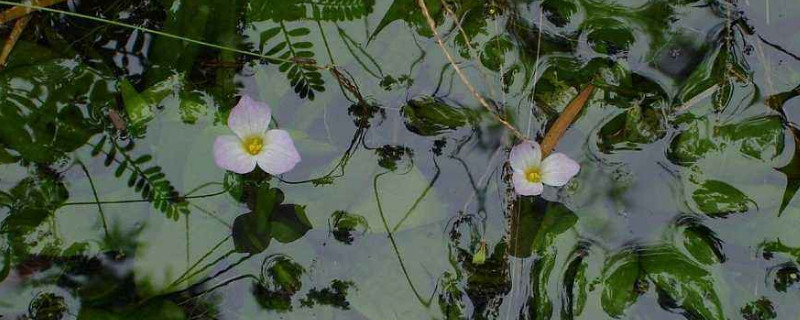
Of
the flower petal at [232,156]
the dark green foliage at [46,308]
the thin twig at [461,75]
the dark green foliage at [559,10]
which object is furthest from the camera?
the dark green foliage at [559,10]

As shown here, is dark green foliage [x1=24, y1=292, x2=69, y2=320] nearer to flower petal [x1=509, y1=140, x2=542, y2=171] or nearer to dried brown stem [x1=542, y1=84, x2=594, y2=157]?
flower petal [x1=509, y1=140, x2=542, y2=171]

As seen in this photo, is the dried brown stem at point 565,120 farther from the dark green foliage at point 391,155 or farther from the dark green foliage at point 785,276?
the dark green foliage at point 785,276

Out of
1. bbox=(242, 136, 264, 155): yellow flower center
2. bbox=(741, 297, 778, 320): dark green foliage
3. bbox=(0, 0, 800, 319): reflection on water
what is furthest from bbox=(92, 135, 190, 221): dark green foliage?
bbox=(741, 297, 778, 320): dark green foliage

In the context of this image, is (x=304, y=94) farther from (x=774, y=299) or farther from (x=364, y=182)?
(x=774, y=299)

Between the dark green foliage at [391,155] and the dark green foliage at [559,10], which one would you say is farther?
the dark green foliage at [559,10]

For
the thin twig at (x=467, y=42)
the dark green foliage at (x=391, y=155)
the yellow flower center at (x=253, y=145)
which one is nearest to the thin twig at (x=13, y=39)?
the yellow flower center at (x=253, y=145)

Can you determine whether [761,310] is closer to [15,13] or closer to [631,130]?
[631,130]

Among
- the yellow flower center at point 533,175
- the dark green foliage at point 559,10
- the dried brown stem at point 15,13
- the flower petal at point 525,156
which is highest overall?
the dried brown stem at point 15,13
